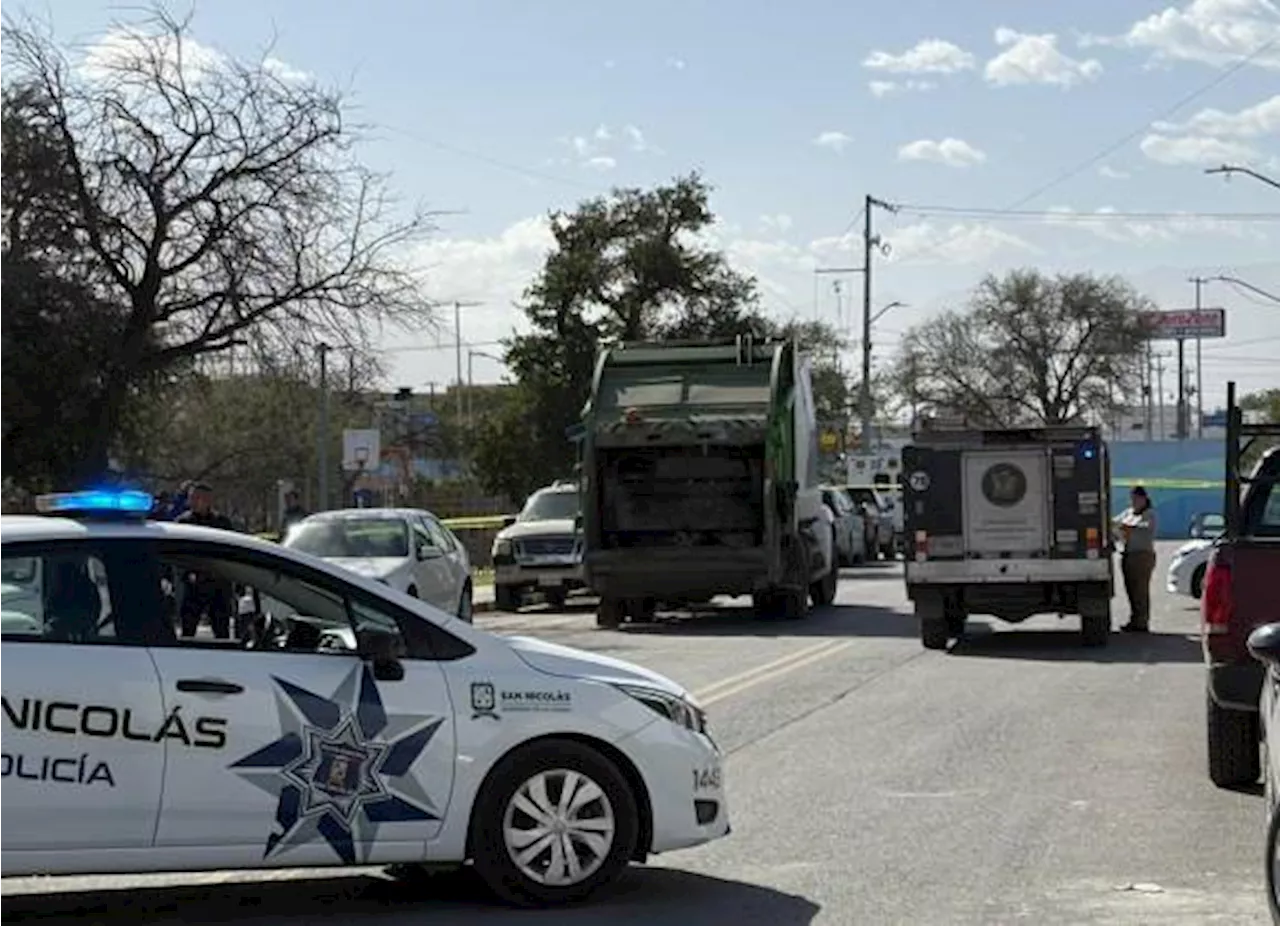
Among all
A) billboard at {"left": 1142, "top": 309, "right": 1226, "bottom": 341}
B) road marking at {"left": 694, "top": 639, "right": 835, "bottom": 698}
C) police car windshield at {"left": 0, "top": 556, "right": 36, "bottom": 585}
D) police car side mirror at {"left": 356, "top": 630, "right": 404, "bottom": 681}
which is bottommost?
road marking at {"left": 694, "top": 639, "right": 835, "bottom": 698}

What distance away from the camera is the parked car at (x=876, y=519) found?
152 ft

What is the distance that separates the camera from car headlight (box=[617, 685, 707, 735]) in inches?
300

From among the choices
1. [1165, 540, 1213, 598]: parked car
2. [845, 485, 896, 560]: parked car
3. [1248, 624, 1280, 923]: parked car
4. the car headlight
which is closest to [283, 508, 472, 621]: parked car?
[1165, 540, 1213, 598]: parked car

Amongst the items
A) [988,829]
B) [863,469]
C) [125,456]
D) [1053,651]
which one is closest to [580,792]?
[988,829]

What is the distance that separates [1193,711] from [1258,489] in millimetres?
3550

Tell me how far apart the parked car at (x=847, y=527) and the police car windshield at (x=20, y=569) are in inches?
1131

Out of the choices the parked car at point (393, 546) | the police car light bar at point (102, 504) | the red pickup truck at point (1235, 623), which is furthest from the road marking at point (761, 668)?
the police car light bar at point (102, 504)

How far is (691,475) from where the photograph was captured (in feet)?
76.8

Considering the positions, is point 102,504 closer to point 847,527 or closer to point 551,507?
point 551,507

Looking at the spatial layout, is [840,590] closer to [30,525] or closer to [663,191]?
[663,191]

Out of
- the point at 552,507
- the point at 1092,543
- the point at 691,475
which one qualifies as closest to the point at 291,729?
the point at 1092,543

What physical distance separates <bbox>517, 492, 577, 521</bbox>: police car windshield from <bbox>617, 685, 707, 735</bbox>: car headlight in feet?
70.2

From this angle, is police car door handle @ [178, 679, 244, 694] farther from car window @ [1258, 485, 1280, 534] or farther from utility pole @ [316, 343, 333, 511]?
utility pole @ [316, 343, 333, 511]

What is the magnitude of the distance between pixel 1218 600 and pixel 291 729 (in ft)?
16.4
